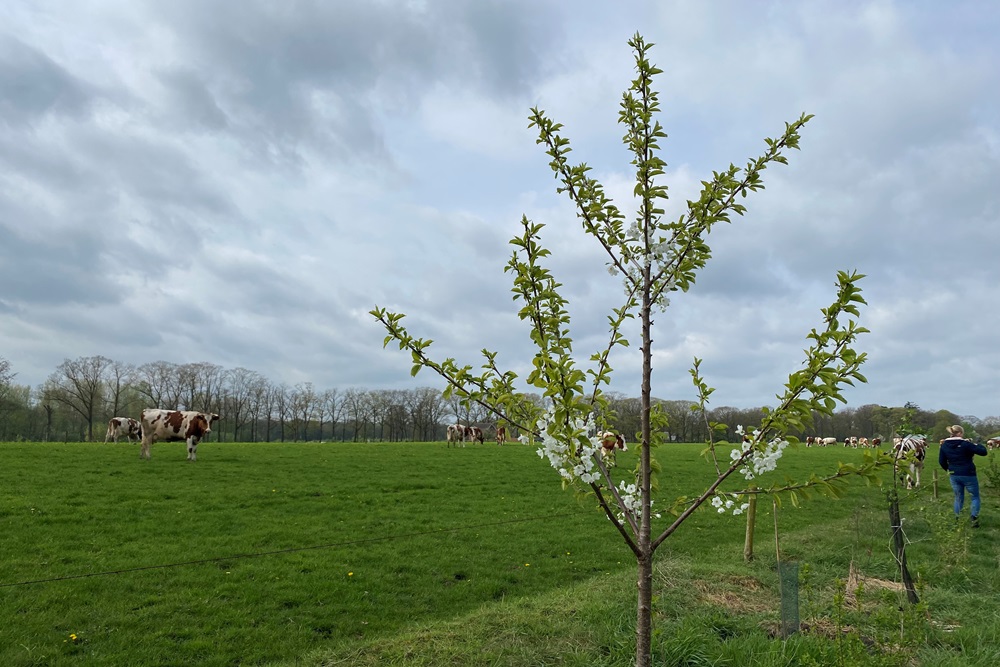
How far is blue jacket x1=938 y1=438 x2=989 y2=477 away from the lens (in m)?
12.8

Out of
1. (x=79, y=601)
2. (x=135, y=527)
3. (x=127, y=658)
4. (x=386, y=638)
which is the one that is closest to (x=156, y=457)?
(x=135, y=527)

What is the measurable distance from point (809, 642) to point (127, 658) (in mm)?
7563

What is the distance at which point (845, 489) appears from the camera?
3000 mm

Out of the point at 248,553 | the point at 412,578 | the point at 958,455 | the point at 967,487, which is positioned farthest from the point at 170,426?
the point at 967,487

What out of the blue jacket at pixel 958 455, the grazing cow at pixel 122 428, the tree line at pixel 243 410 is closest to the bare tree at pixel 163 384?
the tree line at pixel 243 410

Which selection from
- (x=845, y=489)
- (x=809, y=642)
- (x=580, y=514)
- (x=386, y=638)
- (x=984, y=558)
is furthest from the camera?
(x=580, y=514)

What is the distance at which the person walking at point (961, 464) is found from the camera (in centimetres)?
1284

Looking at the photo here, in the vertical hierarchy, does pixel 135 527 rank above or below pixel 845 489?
below

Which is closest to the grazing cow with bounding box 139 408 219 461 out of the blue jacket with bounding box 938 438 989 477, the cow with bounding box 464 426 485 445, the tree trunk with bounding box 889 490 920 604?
the tree trunk with bounding box 889 490 920 604

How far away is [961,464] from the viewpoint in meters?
13.1

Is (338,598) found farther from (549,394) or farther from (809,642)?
(549,394)

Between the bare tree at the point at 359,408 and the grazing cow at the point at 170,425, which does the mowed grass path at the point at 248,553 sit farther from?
the bare tree at the point at 359,408

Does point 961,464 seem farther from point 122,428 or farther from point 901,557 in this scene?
point 122,428

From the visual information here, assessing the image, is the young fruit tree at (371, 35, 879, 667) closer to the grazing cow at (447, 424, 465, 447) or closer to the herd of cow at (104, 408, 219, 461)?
the herd of cow at (104, 408, 219, 461)
